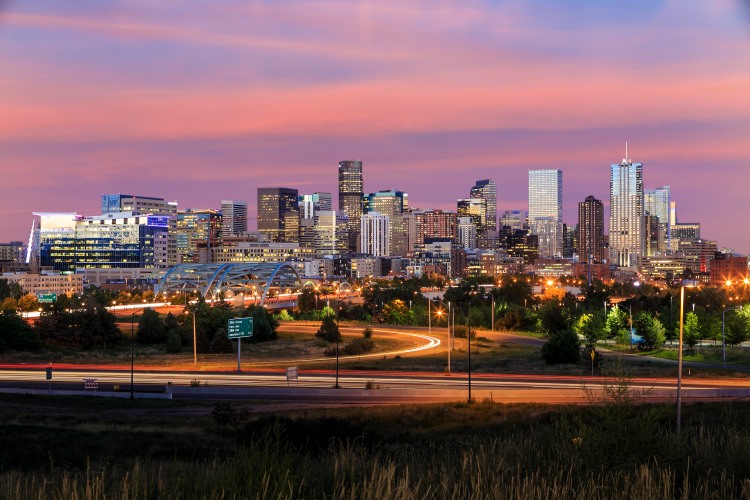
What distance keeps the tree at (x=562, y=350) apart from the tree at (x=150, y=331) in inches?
1884

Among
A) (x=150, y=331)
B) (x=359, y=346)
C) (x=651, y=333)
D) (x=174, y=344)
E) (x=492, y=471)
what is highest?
(x=492, y=471)

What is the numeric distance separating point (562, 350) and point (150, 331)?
50084 millimetres

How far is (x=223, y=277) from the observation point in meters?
172

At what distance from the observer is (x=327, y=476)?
11312 mm

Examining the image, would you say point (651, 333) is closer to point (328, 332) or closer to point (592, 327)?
point (592, 327)

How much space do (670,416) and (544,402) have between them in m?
10.2

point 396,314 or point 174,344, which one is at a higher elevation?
point 396,314

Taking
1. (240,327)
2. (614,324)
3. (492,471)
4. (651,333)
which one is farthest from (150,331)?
(492,471)

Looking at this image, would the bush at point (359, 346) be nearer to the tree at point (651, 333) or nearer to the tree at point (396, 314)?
the tree at point (651, 333)

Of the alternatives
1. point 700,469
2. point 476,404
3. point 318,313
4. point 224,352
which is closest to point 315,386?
point 476,404

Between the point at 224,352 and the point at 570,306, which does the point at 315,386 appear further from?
the point at 570,306

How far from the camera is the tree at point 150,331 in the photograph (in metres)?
97.1

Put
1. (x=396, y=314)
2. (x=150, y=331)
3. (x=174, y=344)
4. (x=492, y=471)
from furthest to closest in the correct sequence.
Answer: (x=396, y=314), (x=150, y=331), (x=174, y=344), (x=492, y=471)

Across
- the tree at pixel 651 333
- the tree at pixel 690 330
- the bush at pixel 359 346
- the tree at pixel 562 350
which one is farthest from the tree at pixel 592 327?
the bush at pixel 359 346
